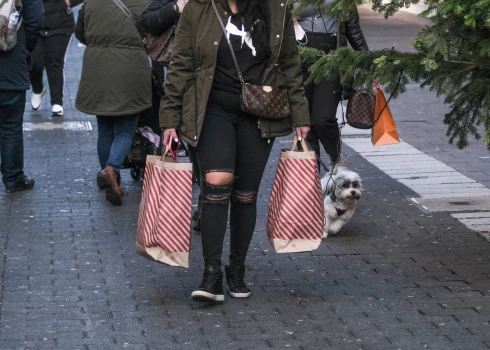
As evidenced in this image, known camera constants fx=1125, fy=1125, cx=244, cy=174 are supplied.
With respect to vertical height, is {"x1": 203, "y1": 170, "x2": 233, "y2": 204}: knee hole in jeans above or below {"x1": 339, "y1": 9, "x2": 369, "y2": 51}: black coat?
below

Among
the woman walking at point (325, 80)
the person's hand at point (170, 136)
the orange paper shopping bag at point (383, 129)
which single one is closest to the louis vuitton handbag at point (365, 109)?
the orange paper shopping bag at point (383, 129)

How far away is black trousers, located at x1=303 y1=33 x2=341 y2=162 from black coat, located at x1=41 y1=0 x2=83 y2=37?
5294 mm

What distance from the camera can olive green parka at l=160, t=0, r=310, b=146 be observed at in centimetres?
600

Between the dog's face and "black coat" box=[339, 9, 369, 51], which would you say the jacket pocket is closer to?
the dog's face

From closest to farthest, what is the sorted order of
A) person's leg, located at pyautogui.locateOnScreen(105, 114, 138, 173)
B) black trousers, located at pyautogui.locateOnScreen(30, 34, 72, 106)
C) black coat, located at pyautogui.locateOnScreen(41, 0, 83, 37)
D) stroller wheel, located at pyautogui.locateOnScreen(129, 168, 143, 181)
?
person's leg, located at pyautogui.locateOnScreen(105, 114, 138, 173) → stroller wheel, located at pyautogui.locateOnScreen(129, 168, 143, 181) → black coat, located at pyautogui.locateOnScreen(41, 0, 83, 37) → black trousers, located at pyautogui.locateOnScreen(30, 34, 72, 106)

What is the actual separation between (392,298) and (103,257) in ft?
6.57

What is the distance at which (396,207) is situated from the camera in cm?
873

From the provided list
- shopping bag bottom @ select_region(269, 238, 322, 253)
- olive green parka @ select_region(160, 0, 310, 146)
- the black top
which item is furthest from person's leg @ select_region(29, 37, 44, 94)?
shopping bag bottom @ select_region(269, 238, 322, 253)

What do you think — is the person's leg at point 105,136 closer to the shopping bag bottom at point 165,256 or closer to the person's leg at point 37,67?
the shopping bag bottom at point 165,256

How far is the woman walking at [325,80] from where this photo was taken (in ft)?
27.4

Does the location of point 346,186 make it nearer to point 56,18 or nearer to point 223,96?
point 223,96

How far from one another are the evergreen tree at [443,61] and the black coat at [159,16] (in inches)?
44.5

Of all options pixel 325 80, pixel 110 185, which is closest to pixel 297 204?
pixel 325 80

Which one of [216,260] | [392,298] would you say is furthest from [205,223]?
[392,298]
